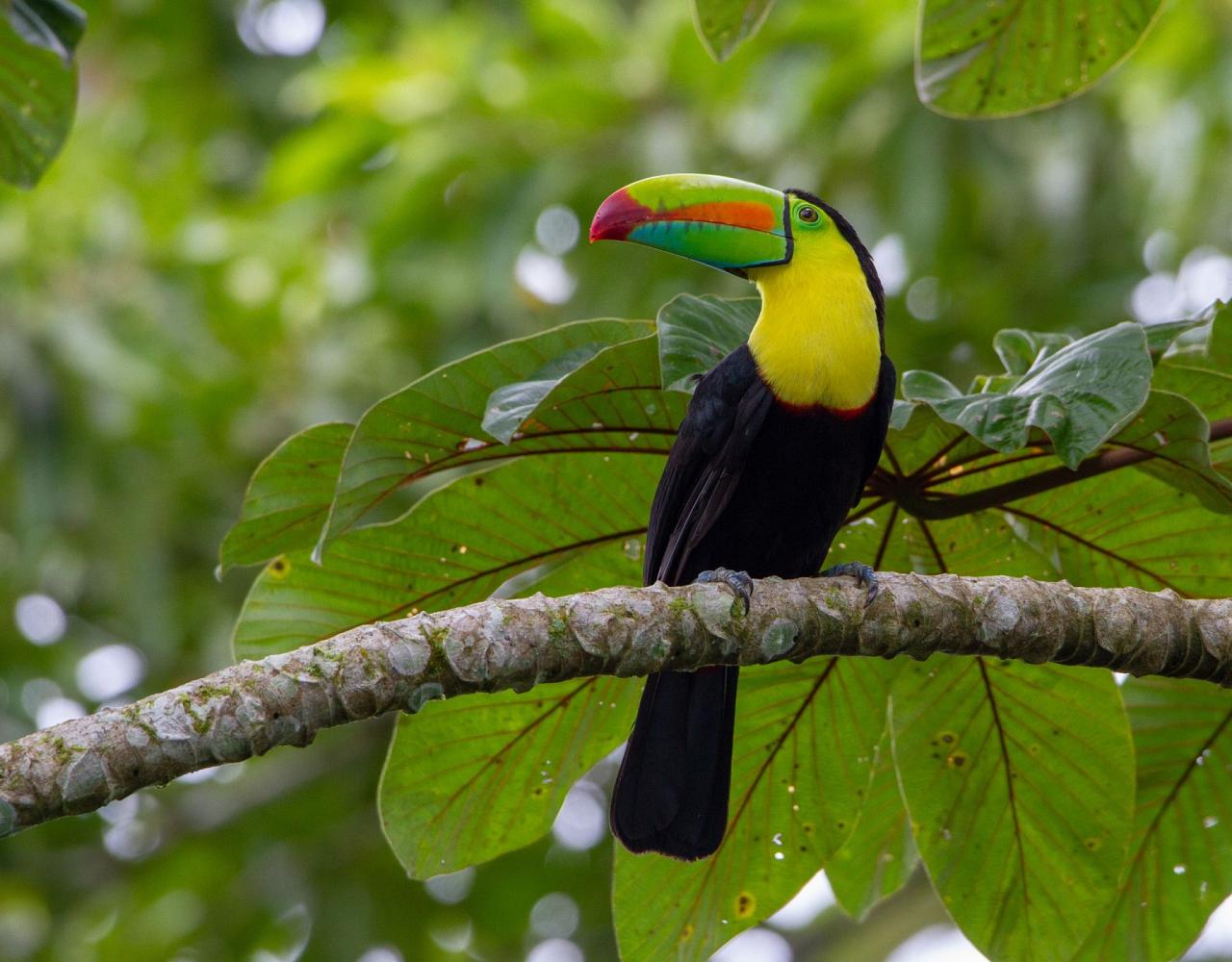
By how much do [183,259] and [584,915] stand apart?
3693 mm

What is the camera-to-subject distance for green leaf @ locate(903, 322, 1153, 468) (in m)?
1.98

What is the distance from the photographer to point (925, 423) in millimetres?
2283

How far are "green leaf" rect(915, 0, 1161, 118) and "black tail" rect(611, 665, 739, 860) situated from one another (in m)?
1.22

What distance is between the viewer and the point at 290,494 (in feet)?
7.93

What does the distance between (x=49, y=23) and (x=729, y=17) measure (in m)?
1.26

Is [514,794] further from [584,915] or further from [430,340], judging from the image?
[584,915]

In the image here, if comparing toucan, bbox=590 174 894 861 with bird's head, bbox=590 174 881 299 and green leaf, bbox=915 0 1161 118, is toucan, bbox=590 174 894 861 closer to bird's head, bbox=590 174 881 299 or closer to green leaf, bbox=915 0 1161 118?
bird's head, bbox=590 174 881 299

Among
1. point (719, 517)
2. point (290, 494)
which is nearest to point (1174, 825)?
point (719, 517)

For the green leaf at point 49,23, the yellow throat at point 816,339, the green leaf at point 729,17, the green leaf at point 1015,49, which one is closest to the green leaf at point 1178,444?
the yellow throat at point 816,339

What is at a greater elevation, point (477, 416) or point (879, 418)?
point (477, 416)

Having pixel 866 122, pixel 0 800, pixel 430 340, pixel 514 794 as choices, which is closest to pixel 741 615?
pixel 514 794

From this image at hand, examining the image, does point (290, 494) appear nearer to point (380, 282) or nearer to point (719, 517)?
point (719, 517)

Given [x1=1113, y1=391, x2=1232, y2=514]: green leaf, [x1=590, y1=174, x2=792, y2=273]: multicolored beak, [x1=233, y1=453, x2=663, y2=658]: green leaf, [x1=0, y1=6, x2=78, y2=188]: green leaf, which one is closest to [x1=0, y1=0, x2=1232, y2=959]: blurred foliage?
[x1=0, y1=6, x2=78, y2=188]: green leaf

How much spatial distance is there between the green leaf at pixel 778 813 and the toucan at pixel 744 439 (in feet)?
0.20
